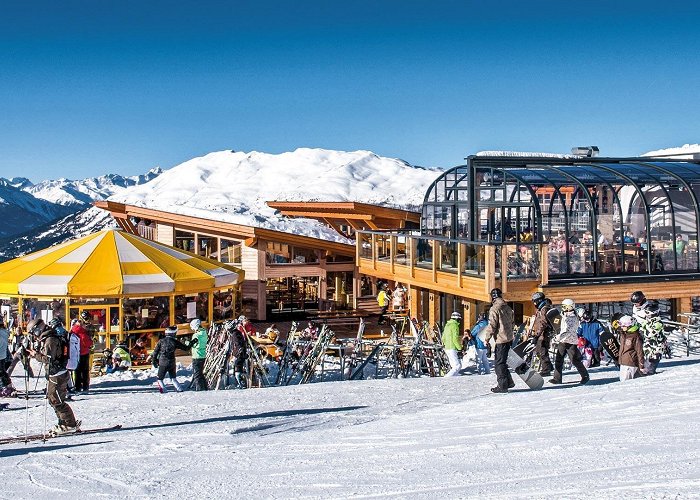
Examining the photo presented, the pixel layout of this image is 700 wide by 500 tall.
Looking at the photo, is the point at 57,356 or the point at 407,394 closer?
the point at 57,356

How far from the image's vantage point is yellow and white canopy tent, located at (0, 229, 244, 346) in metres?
17.1

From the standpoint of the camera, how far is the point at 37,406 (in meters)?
11.2

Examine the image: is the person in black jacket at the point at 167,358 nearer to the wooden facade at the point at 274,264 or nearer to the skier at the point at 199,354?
the skier at the point at 199,354

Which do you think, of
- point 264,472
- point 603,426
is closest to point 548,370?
point 603,426

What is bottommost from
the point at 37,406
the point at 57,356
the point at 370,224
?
the point at 37,406

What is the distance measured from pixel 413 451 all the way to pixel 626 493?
2309 mm

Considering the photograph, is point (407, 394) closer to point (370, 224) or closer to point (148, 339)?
point (148, 339)

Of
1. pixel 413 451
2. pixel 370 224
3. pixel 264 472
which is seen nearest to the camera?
pixel 264 472

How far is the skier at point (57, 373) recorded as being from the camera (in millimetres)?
9023

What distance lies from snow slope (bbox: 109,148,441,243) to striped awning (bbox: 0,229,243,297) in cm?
1218

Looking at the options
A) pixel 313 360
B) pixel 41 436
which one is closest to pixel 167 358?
pixel 313 360

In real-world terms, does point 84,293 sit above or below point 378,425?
above

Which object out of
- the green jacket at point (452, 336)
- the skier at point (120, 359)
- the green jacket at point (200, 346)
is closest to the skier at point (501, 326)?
the green jacket at point (452, 336)

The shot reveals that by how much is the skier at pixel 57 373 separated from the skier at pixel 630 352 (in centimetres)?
673
